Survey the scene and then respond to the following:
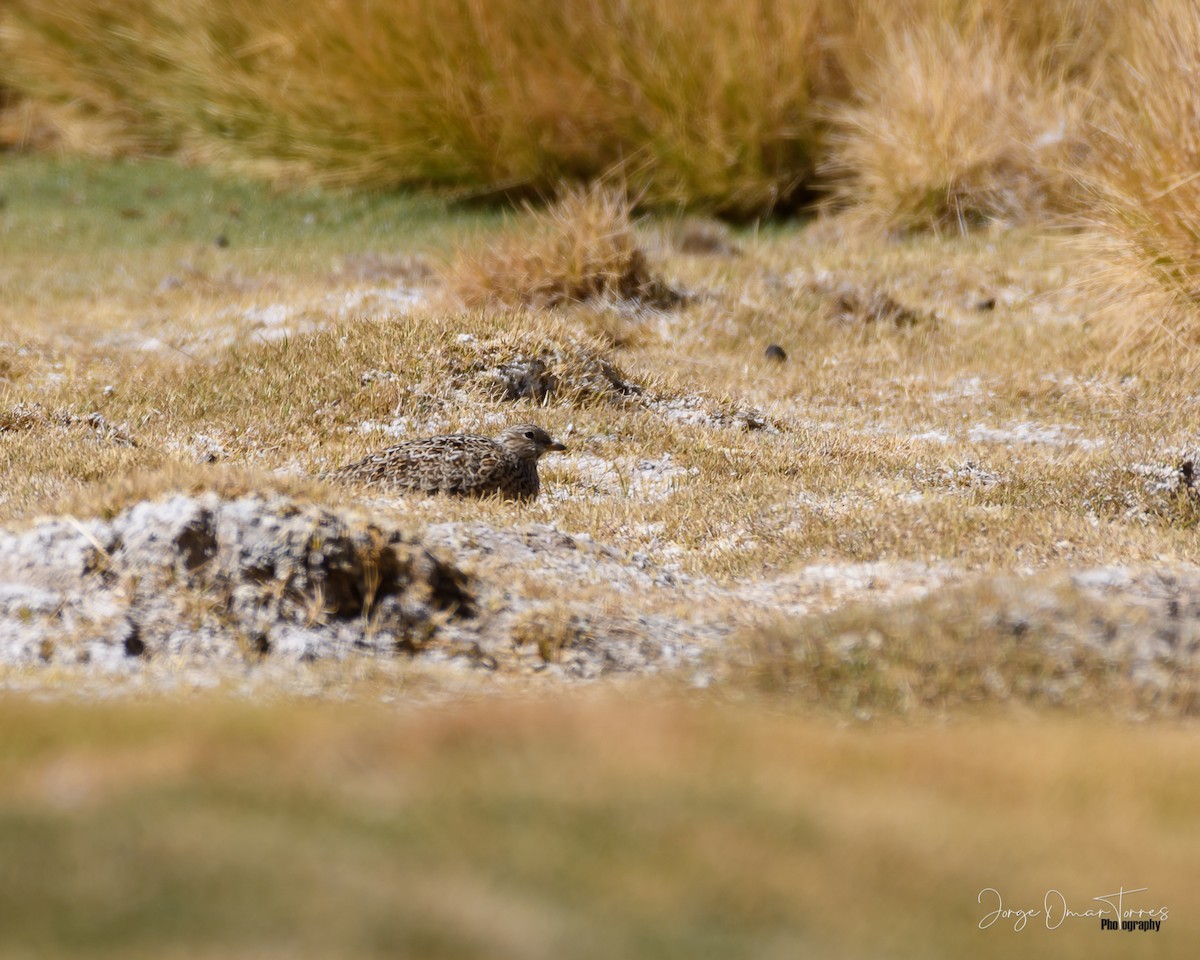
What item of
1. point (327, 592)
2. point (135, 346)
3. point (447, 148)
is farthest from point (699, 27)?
point (327, 592)

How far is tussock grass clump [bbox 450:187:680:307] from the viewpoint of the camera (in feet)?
38.4

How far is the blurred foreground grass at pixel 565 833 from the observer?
279cm

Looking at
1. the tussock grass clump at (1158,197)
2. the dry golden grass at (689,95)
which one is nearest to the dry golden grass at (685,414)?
the tussock grass clump at (1158,197)

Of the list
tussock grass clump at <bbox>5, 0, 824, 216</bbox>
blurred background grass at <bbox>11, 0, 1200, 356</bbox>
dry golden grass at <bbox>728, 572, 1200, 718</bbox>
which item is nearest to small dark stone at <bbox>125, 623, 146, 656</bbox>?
dry golden grass at <bbox>728, 572, 1200, 718</bbox>

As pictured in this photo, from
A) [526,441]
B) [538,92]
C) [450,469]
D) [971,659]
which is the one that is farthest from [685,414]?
[538,92]

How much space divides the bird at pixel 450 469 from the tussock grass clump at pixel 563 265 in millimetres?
4118

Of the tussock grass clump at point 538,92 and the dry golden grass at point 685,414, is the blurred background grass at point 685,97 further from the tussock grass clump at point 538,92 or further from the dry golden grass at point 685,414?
the dry golden grass at point 685,414

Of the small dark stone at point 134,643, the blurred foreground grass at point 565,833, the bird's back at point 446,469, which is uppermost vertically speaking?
the blurred foreground grass at point 565,833

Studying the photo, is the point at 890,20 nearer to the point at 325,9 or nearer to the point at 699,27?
the point at 699,27

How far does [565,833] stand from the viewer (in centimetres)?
316

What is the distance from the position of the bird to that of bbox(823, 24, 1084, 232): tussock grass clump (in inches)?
316

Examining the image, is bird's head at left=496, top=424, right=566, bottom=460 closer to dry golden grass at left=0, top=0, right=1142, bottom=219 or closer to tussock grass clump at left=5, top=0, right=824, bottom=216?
dry golden grass at left=0, top=0, right=1142, bottom=219

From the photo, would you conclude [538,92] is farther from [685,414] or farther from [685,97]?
[685,414]

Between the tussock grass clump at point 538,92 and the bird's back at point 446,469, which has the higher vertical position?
the tussock grass clump at point 538,92
